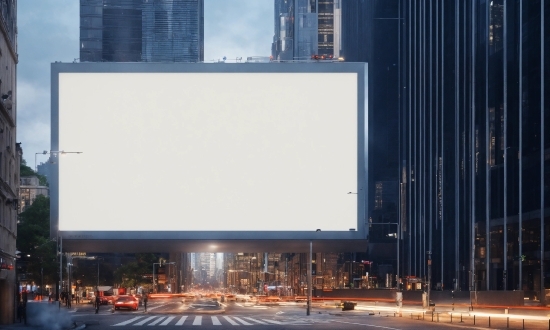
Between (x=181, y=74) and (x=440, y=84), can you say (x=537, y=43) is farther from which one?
(x=181, y=74)

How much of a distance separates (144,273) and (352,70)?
5004 inches

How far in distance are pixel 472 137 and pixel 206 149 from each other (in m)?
55.8

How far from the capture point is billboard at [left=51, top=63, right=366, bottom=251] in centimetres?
4916

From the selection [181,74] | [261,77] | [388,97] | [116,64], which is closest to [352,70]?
[261,77]

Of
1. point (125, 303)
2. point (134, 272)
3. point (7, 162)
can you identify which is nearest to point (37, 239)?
point (125, 303)

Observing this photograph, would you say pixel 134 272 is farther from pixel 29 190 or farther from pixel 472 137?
pixel 472 137

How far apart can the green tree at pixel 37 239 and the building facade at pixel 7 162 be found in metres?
41.9

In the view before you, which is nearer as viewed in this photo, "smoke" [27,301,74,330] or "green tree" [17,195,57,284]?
"smoke" [27,301,74,330]

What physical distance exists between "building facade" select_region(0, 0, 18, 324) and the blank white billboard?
9.57ft

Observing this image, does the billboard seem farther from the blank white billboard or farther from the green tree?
the green tree

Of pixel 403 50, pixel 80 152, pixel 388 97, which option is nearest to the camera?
pixel 80 152

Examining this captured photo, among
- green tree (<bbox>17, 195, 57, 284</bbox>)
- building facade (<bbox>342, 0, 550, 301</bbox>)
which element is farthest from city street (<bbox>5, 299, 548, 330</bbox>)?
green tree (<bbox>17, 195, 57, 284</bbox>)

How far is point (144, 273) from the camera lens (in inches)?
6698

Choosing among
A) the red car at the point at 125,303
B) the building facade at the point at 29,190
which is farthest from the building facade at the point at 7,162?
the building facade at the point at 29,190
